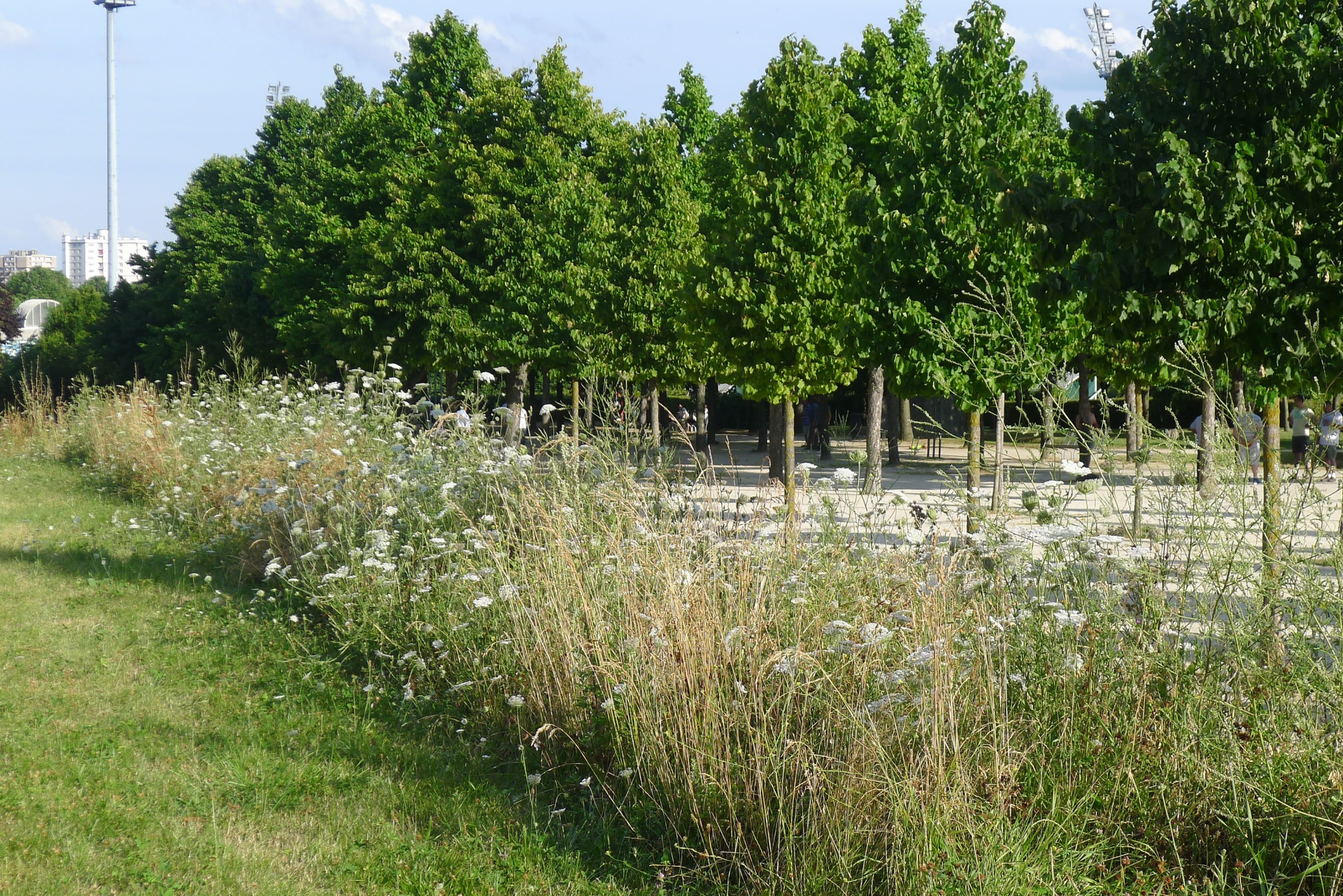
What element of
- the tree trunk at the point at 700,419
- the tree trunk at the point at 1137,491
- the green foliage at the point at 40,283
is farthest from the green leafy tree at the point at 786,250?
the green foliage at the point at 40,283

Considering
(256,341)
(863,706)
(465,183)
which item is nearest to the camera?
(863,706)

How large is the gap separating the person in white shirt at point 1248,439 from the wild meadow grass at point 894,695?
215 mm

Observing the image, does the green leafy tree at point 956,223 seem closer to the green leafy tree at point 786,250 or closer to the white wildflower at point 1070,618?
the green leafy tree at point 786,250

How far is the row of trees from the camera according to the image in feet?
24.2

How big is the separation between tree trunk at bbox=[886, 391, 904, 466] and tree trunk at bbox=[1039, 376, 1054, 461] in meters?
19.3

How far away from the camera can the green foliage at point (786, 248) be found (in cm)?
1494

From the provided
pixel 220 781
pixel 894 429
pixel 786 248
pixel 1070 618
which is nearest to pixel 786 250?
pixel 786 248

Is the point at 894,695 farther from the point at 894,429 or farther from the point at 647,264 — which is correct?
the point at 894,429

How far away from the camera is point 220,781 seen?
15.6 feet

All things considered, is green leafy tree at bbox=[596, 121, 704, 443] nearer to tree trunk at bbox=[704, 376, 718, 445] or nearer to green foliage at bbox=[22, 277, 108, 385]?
tree trunk at bbox=[704, 376, 718, 445]

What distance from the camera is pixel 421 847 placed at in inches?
160

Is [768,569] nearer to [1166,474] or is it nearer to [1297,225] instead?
[1166,474]

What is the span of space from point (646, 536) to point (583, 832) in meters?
1.48

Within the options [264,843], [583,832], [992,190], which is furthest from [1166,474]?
[992,190]
